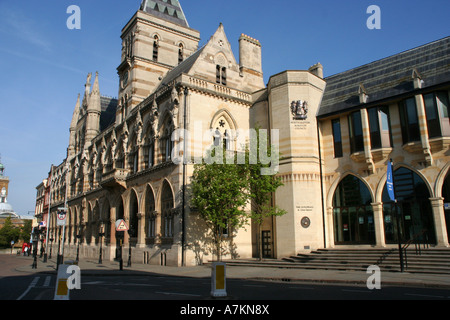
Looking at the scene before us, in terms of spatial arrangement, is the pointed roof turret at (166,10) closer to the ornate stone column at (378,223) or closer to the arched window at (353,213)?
the arched window at (353,213)

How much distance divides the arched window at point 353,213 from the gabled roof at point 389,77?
17.8ft

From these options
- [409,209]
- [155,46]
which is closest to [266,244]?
[409,209]

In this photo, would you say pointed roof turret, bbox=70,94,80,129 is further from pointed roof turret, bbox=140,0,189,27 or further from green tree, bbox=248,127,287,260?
green tree, bbox=248,127,287,260

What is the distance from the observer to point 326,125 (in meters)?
27.3

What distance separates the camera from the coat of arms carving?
87.2 feet

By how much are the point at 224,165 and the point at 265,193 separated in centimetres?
352

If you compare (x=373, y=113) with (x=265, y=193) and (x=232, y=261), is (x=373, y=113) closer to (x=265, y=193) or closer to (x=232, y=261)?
(x=265, y=193)

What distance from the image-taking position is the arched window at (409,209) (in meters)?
21.8

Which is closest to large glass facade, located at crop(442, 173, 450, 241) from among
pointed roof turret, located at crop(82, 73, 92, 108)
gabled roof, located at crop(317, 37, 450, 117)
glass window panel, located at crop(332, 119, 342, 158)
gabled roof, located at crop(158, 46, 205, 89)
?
gabled roof, located at crop(317, 37, 450, 117)

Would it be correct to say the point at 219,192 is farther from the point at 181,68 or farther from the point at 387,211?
the point at 181,68

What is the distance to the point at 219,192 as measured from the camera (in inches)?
949

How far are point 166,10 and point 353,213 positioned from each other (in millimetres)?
33825

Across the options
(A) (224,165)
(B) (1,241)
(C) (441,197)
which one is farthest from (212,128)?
(B) (1,241)

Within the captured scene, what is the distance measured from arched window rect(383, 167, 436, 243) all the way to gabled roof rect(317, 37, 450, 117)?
539cm
